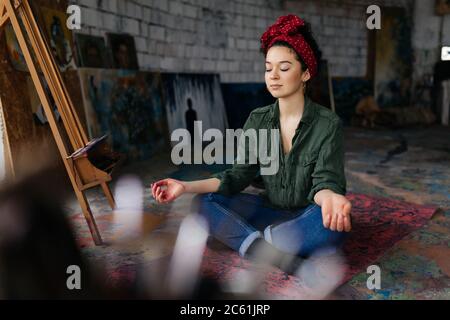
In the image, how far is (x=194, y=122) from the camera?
5.48 metres

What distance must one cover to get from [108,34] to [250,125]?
289cm

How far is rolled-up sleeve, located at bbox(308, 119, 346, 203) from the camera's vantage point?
1.72 metres

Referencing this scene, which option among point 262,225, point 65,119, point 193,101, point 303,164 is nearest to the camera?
point 303,164

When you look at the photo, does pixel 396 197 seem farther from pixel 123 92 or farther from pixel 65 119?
pixel 123 92

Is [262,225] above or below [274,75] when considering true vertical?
below

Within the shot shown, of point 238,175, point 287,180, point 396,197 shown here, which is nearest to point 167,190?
point 238,175

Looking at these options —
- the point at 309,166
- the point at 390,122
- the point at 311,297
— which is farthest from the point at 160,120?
the point at 390,122

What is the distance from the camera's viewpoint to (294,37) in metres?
1.78

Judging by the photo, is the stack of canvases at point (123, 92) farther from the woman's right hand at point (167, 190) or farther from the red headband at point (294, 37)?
the red headband at point (294, 37)

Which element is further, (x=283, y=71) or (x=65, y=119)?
(x=65, y=119)

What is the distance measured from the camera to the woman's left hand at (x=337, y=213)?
1.47m

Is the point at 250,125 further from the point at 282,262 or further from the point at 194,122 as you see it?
the point at 194,122

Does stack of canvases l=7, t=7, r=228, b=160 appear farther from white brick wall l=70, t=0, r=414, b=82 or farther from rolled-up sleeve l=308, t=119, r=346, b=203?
rolled-up sleeve l=308, t=119, r=346, b=203

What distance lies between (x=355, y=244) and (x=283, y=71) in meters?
0.95
